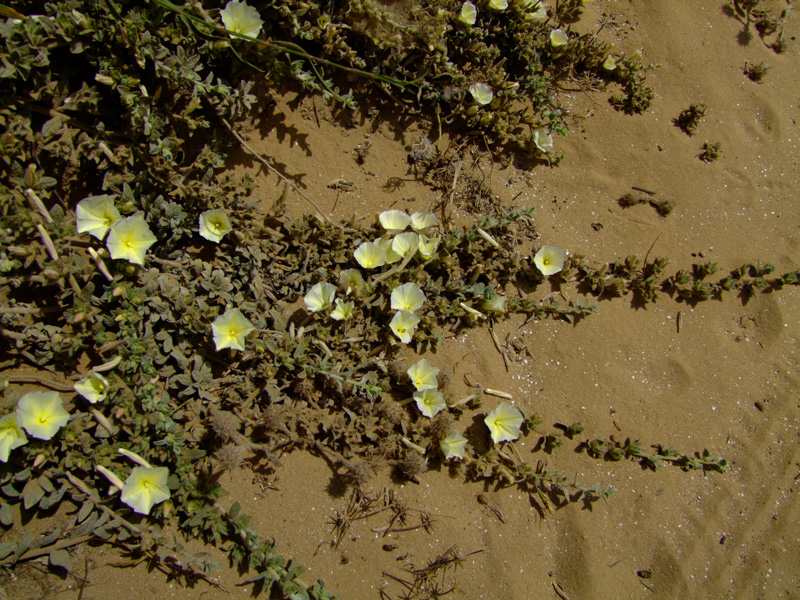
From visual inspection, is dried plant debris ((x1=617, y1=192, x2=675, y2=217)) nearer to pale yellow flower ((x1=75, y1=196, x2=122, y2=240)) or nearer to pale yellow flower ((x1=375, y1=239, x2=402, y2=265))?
pale yellow flower ((x1=375, y1=239, x2=402, y2=265))

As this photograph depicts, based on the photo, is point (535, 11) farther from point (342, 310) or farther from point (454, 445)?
point (454, 445)

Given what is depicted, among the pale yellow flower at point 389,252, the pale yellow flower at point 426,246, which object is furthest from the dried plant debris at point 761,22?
the pale yellow flower at point 389,252

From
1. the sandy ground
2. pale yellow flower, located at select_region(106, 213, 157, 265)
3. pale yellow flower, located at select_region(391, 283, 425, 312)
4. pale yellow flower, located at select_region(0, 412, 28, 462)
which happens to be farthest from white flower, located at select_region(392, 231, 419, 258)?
pale yellow flower, located at select_region(0, 412, 28, 462)

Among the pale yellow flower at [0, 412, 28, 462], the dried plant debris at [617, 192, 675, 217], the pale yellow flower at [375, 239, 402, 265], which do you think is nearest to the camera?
the pale yellow flower at [0, 412, 28, 462]

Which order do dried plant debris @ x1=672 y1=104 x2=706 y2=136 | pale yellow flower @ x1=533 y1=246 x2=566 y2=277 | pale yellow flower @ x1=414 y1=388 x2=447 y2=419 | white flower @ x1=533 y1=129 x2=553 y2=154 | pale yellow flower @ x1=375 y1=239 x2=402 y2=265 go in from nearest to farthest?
1. pale yellow flower @ x1=414 y1=388 x2=447 y2=419
2. pale yellow flower @ x1=375 y1=239 x2=402 y2=265
3. pale yellow flower @ x1=533 y1=246 x2=566 y2=277
4. white flower @ x1=533 y1=129 x2=553 y2=154
5. dried plant debris @ x1=672 y1=104 x2=706 y2=136

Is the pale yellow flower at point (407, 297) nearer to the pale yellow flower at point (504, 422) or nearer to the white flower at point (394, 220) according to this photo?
the white flower at point (394, 220)

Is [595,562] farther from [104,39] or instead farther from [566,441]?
[104,39]

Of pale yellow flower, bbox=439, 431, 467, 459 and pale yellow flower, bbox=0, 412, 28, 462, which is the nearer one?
pale yellow flower, bbox=0, 412, 28, 462

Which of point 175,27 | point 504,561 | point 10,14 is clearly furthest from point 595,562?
point 10,14
